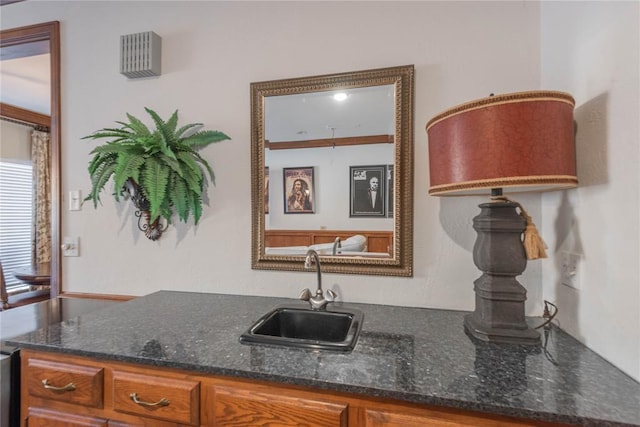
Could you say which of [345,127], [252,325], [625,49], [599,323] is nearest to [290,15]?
[345,127]

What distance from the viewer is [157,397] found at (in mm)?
938

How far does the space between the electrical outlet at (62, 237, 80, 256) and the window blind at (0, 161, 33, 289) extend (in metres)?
3.03

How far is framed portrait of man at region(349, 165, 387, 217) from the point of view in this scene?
1.43 metres

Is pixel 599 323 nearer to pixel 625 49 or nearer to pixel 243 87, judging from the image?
pixel 625 49

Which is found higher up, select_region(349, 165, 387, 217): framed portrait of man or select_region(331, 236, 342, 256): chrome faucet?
select_region(349, 165, 387, 217): framed portrait of man

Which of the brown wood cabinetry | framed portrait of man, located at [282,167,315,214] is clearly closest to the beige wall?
the brown wood cabinetry

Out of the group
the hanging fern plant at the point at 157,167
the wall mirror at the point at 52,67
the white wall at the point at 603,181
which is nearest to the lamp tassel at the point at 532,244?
the white wall at the point at 603,181

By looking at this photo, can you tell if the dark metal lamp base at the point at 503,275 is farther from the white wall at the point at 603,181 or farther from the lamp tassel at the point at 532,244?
the white wall at the point at 603,181

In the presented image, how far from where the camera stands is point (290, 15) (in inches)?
61.1

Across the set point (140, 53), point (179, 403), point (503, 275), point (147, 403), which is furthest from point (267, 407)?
point (140, 53)

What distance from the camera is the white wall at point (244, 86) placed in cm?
134

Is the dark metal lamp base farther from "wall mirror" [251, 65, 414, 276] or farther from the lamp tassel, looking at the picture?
"wall mirror" [251, 65, 414, 276]

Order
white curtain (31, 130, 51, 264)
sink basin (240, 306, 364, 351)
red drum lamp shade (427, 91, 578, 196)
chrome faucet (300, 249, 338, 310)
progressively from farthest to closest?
white curtain (31, 130, 51, 264) → chrome faucet (300, 249, 338, 310) → sink basin (240, 306, 364, 351) → red drum lamp shade (427, 91, 578, 196)

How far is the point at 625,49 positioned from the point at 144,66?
197 centimetres
